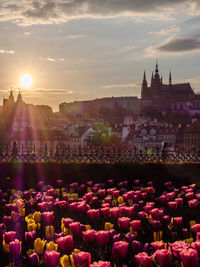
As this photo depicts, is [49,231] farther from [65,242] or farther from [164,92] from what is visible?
[164,92]

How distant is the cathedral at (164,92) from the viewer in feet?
536

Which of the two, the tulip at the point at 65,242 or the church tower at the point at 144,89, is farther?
the church tower at the point at 144,89

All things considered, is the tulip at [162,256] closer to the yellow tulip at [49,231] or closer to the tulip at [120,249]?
the tulip at [120,249]

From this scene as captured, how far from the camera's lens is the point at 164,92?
168 m

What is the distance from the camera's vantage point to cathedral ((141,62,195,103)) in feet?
536

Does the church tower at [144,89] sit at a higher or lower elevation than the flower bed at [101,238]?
higher

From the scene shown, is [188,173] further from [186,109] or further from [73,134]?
[186,109]

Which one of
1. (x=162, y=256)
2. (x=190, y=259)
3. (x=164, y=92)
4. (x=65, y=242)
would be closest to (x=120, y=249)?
(x=162, y=256)

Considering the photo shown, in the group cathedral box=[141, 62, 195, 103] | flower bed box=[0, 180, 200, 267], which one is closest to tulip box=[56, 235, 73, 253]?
flower bed box=[0, 180, 200, 267]

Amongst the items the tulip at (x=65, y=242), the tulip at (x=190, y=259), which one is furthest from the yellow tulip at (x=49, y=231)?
the tulip at (x=190, y=259)

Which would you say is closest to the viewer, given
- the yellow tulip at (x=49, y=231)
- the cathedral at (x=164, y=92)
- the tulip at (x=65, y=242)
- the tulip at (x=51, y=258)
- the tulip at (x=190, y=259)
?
the tulip at (x=190, y=259)

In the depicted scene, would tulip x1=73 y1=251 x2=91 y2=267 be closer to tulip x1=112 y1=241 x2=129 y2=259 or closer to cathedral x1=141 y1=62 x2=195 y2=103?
tulip x1=112 y1=241 x2=129 y2=259

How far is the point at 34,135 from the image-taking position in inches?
3688

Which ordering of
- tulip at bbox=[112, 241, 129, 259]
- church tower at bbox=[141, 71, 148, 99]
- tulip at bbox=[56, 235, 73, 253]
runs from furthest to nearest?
church tower at bbox=[141, 71, 148, 99], tulip at bbox=[56, 235, 73, 253], tulip at bbox=[112, 241, 129, 259]
